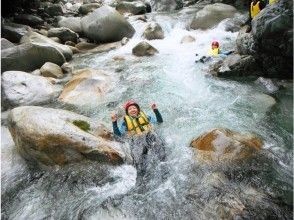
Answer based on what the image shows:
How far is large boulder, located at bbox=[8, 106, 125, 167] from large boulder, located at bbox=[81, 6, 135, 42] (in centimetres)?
1003

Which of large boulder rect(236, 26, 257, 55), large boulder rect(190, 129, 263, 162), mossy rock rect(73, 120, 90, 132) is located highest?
mossy rock rect(73, 120, 90, 132)

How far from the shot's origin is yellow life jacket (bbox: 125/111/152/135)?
6727 millimetres

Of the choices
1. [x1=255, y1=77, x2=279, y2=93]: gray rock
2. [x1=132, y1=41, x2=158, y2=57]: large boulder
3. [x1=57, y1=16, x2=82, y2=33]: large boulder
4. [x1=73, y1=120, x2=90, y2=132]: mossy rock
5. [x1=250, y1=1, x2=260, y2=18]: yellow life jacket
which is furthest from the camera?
[x1=57, y1=16, x2=82, y2=33]: large boulder

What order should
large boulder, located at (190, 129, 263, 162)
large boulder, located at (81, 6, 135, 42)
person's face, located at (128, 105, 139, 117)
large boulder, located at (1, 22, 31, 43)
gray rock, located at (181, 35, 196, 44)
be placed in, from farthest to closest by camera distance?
large boulder, located at (81, 6, 135, 42) < gray rock, located at (181, 35, 196, 44) < large boulder, located at (1, 22, 31, 43) < person's face, located at (128, 105, 139, 117) < large boulder, located at (190, 129, 263, 162)

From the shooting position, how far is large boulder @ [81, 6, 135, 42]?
15523 millimetres

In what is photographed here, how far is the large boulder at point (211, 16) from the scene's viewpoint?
16.1 metres

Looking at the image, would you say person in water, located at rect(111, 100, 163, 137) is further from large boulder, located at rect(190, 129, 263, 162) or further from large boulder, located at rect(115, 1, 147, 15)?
large boulder, located at rect(115, 1, 147, 15)

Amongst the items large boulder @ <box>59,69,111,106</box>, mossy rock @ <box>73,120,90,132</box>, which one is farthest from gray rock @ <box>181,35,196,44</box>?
mossy rock @ <box>73,120,90,132</box>

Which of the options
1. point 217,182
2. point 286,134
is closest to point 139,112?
point 217,182

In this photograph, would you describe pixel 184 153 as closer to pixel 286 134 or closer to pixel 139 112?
pixel 139 112

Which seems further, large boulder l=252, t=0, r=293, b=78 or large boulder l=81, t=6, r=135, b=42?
large boulder l=81, t=6, r=135, b=42

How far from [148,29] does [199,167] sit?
37.2 ft

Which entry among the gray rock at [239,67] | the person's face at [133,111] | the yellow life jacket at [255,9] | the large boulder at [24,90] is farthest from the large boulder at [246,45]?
the large boulder at [24,90]

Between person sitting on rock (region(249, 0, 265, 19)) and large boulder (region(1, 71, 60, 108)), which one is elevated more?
person sitting on rock (region(249, 0, 265, 19))
